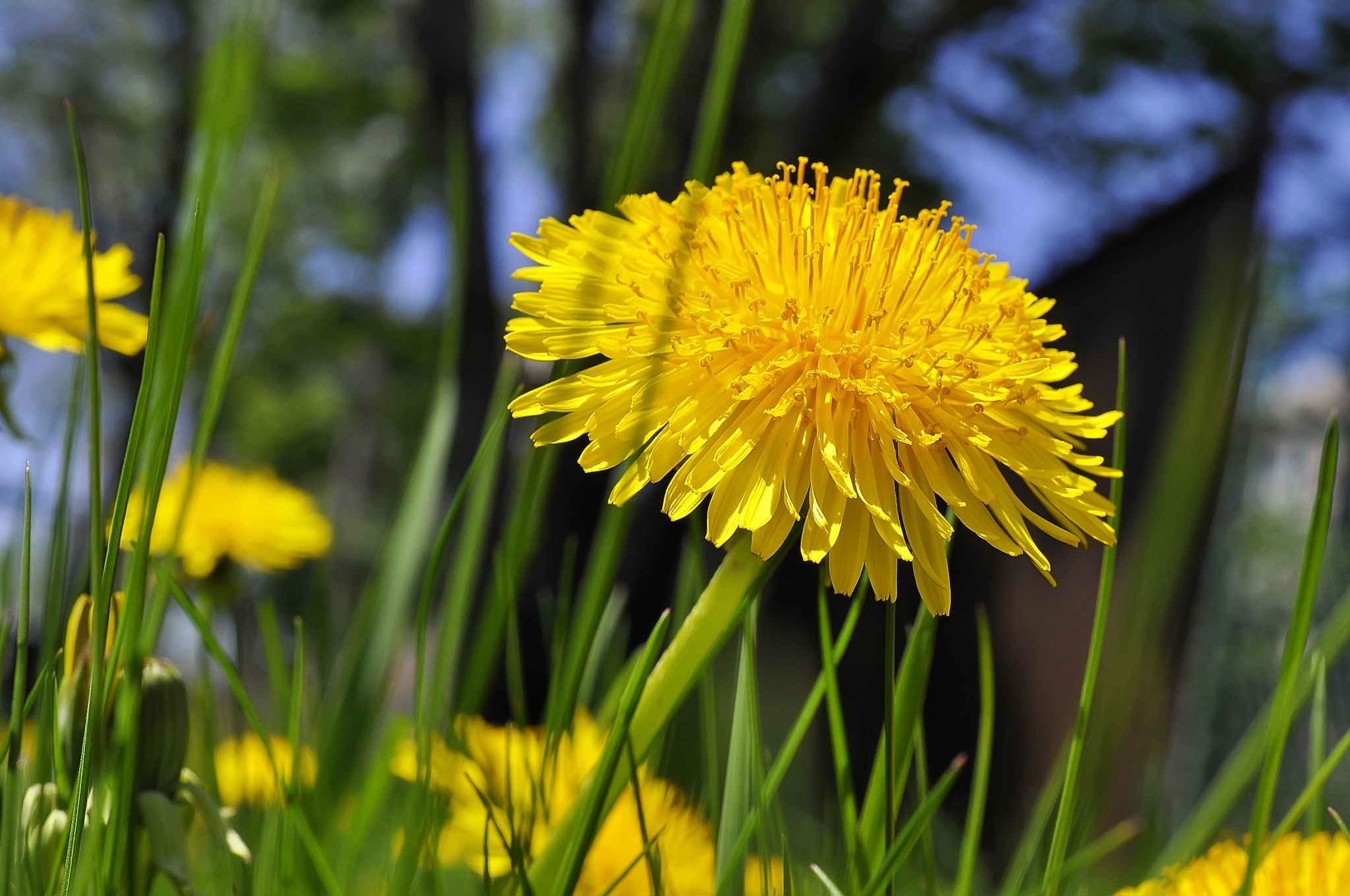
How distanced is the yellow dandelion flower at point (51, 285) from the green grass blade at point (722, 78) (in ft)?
1.30

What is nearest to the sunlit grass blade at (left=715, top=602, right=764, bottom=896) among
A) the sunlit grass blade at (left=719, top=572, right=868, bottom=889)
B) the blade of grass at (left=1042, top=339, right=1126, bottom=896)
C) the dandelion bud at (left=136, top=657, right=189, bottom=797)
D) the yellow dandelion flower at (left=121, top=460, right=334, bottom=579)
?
the sunlit grass blade at (left=719, top=572, right=868, bottom=889)

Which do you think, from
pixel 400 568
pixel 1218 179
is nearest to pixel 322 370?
pixel 1218 179

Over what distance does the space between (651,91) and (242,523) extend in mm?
1183

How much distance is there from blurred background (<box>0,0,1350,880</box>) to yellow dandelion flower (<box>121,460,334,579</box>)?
0.16 metres

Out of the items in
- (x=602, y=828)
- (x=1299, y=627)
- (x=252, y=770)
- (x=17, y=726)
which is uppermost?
(x=1299, y=627)

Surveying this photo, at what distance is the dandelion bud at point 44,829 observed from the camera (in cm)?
39

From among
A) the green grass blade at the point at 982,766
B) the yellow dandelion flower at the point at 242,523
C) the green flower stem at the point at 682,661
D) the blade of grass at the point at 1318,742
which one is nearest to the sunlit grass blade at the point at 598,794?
the green flower stem at the point at 682,661

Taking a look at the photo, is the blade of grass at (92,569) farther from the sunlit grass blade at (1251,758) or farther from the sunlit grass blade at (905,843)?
the sunlit grass blade at (1251,758)

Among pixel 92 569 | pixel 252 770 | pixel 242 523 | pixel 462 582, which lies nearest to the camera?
pixel 92 569

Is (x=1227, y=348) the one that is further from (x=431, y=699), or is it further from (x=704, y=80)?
(x=704, y=80)

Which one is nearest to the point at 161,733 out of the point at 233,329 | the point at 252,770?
the point at 233,329

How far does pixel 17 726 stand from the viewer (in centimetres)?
37

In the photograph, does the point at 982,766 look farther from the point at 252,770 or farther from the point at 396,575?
the point at 252,770

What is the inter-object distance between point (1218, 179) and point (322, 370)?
8.71m
